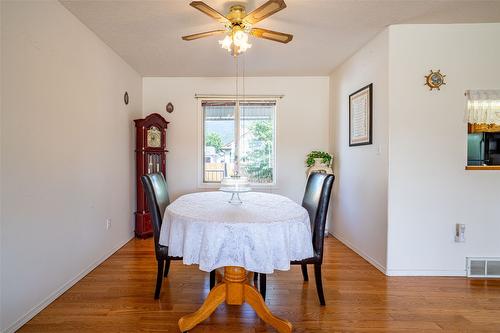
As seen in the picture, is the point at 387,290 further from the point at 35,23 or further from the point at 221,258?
the point at 35,23

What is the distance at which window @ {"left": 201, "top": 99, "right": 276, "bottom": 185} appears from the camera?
429 centimetres

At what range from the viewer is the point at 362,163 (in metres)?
3.13

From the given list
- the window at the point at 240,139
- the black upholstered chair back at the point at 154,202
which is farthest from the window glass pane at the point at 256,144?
the black upholstered chair back at the point at 154,202

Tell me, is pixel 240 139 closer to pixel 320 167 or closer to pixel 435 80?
pixel 320 167

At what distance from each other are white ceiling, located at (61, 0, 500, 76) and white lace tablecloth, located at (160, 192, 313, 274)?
5.45 ft

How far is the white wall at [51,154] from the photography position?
1730 millimetres

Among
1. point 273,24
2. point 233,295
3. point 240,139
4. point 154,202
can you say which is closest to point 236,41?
point 273,24

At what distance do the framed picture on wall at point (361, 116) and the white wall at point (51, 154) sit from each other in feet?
9.05

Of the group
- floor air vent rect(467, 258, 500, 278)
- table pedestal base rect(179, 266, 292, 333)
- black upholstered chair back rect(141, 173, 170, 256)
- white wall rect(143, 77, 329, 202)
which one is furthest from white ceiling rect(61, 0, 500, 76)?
floor air vent rect(467, 258, 500, 278)

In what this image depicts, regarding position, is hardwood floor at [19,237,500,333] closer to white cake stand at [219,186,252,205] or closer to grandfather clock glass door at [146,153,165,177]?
white cake stand at [219,186,252,205]

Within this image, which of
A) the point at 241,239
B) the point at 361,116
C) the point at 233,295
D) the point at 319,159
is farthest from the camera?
the point at 319,159

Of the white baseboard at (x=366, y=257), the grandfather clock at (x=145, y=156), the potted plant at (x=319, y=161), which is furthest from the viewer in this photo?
the potted plant at (x=319, y=161)

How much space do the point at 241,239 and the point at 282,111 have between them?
3.03 m

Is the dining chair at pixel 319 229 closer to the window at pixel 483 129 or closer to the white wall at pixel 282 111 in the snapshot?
the window at pixel 483 129
